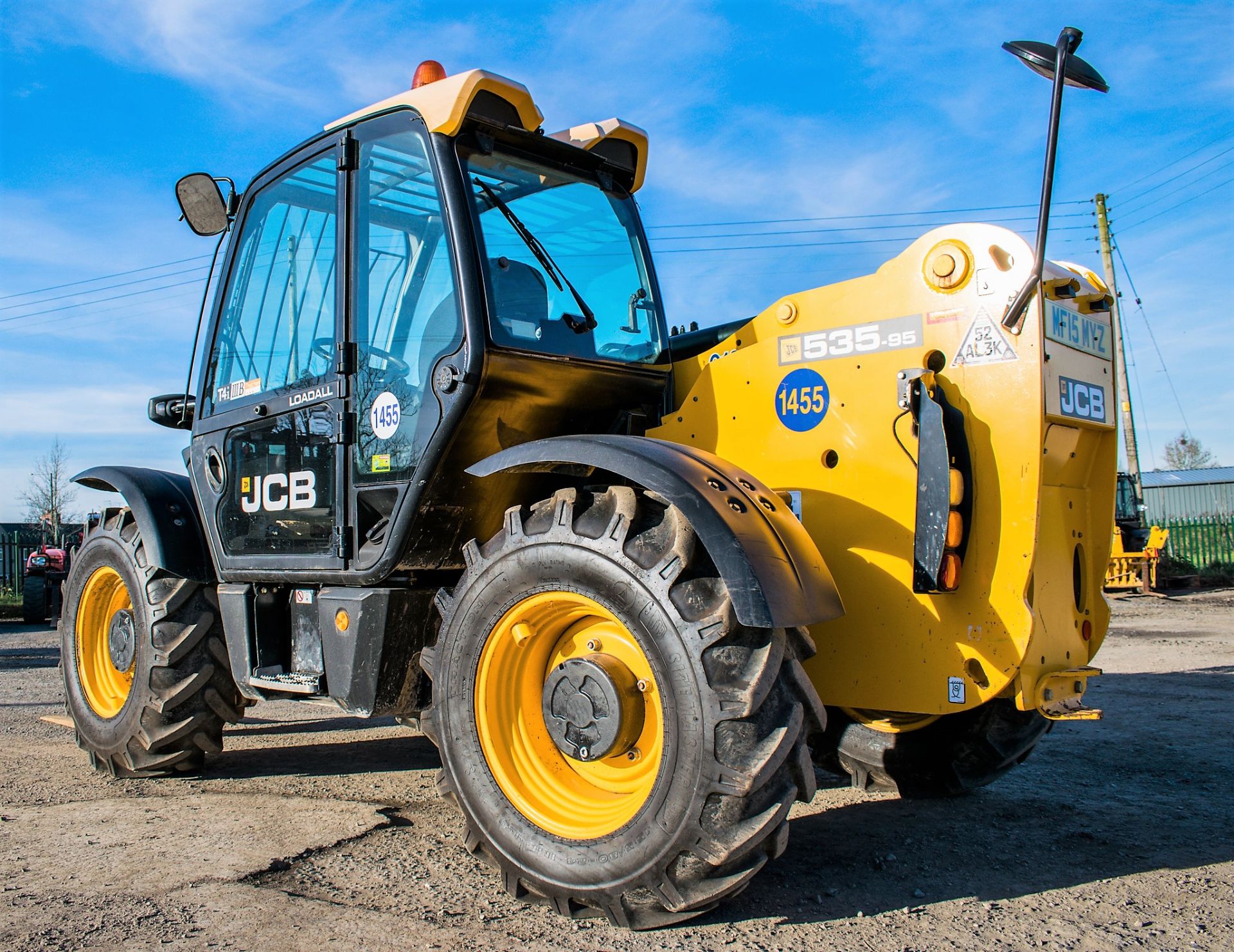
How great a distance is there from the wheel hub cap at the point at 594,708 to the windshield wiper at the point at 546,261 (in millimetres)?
1435

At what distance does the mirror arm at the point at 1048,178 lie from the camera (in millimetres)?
2889

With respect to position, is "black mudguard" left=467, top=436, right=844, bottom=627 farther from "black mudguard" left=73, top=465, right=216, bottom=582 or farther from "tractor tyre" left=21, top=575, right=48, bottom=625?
"tractor tyre" left=21, top=575, right=48, bottom=625

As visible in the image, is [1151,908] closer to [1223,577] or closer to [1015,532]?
[1015,532]

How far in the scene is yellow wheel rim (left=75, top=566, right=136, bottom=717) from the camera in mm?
5547

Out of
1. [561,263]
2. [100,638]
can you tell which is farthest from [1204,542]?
[100,638]

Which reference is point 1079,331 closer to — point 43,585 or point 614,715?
point 614,715

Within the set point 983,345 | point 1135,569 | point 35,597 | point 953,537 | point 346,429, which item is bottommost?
point 1135,569

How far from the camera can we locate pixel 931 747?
4379 millimetres

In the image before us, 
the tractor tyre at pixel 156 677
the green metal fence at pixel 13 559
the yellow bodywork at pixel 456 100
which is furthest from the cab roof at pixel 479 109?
the green metal fence at pixel 13 559

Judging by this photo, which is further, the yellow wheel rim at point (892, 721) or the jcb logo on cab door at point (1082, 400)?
the yellow wheel rim at point (892, 721)

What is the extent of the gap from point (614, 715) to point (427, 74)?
2.72 metres

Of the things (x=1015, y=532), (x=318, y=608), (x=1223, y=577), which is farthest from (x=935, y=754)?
(x=1223, y=577)

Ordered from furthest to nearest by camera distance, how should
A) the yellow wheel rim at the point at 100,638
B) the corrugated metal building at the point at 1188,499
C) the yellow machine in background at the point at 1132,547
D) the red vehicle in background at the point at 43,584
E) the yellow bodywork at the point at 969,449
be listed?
the corrugated metal building at the point at 1188,499 → the yellow machine in background at the point at 1132,547 → the red vehicle in background at the point at 43,584 → the yellow wheel rim at the point at 100,638 → the yellow bodywork at the point at 969,449

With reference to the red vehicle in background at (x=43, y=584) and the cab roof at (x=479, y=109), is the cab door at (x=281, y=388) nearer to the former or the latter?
the cab roof at (x=479, y=109)
